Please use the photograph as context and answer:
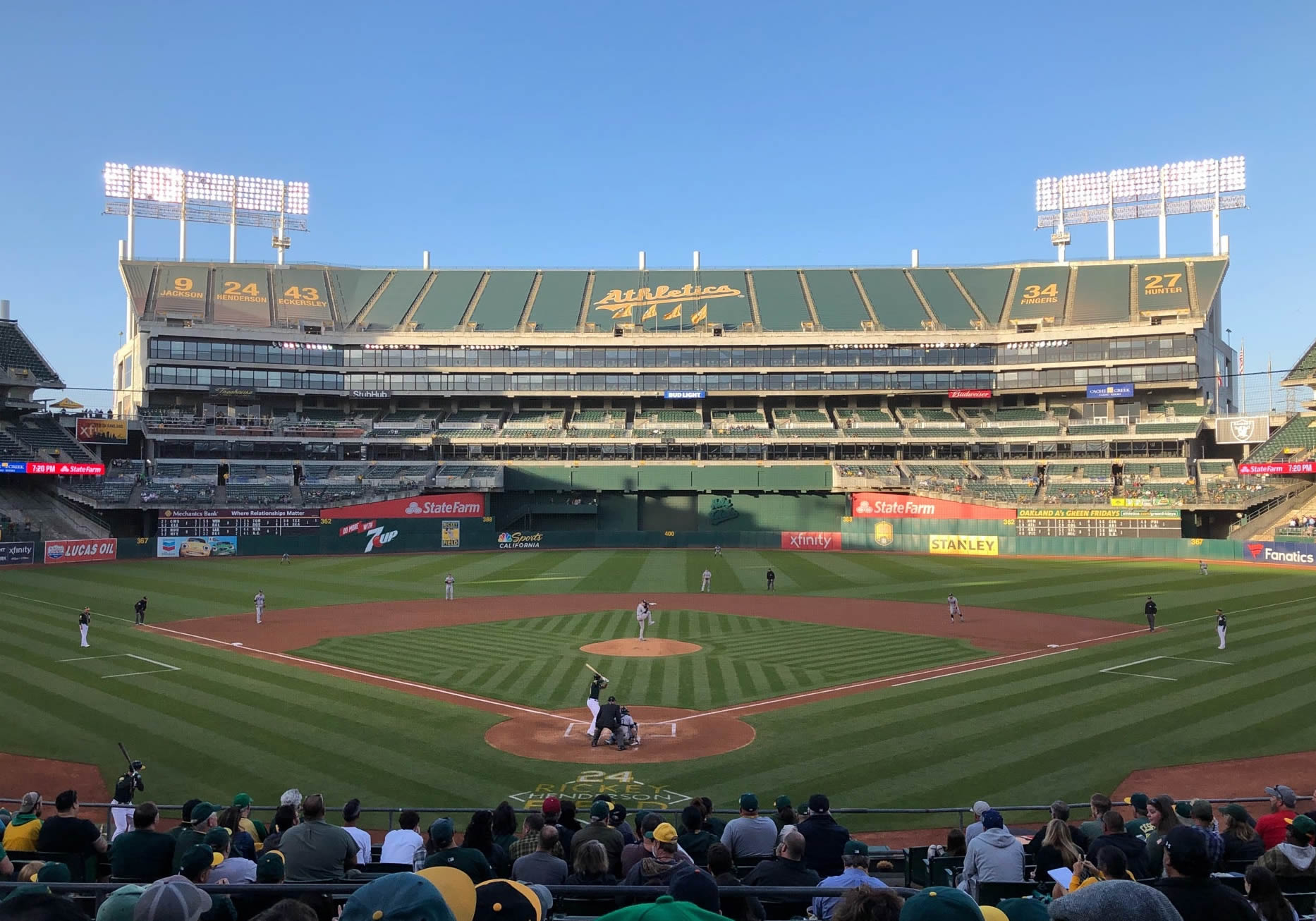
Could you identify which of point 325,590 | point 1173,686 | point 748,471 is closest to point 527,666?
point 1173,686

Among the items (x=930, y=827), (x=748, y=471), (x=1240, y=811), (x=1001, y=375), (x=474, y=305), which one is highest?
(x=474, y=305)

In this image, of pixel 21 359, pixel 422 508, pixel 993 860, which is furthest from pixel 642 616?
pixel 21 359

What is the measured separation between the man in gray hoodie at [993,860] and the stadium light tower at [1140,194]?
95.8m

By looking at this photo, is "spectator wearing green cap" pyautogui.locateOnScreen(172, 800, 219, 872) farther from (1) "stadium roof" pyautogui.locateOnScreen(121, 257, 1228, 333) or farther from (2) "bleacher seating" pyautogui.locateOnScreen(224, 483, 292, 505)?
(1) "stadium roof" pyautogui.locateOnScreen(121, 257, 1228, 333)

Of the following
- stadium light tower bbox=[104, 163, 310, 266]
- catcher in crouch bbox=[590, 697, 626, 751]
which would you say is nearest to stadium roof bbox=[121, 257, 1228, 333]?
stadium light tower bbox=[104, 163, 310, 266]

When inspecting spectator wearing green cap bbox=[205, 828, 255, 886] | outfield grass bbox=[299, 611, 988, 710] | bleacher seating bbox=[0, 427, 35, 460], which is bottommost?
outfield grass bbox=[299, 611, 988, 710]

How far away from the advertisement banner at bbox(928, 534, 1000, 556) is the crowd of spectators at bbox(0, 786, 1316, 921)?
2288 inches

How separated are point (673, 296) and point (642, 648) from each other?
6742 centimetres

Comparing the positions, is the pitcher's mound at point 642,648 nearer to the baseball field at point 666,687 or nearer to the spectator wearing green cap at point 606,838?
the baseball field at point 666,687

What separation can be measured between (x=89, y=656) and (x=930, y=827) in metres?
28.3

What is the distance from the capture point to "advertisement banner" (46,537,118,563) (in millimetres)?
58219

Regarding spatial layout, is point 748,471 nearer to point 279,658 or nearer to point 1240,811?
point 279,658

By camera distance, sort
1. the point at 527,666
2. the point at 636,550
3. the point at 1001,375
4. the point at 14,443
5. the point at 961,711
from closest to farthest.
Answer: the point at 961,711 → the point at 527,666 → the point at 14,443 → the point at 636,550 → the point at 1001,375

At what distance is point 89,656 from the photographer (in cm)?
2986
